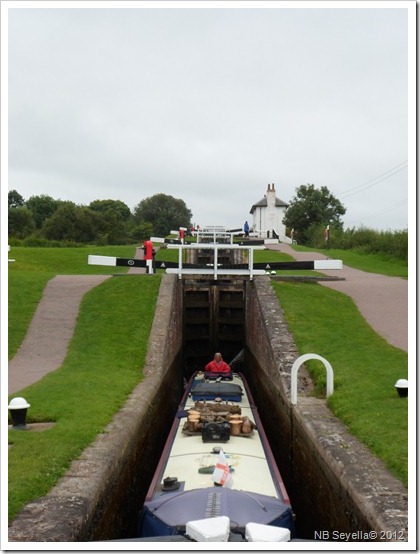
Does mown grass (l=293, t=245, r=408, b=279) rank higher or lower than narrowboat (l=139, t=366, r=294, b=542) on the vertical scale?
higher

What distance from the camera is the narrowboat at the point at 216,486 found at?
5629mm

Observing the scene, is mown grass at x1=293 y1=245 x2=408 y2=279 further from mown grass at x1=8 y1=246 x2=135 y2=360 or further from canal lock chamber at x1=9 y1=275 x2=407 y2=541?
mown grass at x1=8 y1=246 x2=135 y2=360

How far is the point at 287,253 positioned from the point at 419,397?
29.0 m

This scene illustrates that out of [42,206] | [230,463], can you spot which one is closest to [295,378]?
[230,463]

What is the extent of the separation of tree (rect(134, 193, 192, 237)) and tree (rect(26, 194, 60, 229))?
13.7 m

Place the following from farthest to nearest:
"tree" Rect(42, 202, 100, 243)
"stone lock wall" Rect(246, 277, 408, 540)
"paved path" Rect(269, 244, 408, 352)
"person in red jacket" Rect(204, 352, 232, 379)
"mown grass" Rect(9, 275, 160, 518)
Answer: "tree" Rect(42, 202, 100, 243), "person in red jacket" Rect(204, 352, 232, 379), "paved path" Rect(269, 244, 408, 352), "mown grass" Rect(9, 275, 160, 518), "stone lock wall" Rect(246, 277, 408, 540)

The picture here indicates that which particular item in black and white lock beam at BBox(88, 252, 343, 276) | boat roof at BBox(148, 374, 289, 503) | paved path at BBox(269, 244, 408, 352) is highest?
black and white lock beam at BBox(88, 252, 343, 276)

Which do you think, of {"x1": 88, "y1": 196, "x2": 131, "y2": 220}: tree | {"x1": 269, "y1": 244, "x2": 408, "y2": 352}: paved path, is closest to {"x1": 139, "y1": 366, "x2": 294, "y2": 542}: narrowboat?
{"x1": 269, "y1": 244, "x2": 408, "y2": 352}: paved path

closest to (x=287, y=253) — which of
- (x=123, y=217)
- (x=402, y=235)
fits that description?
(x=402, y=235)

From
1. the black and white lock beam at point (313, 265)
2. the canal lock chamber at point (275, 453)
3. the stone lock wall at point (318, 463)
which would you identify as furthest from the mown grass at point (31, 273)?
the black and white lock beam at point (313, 265)

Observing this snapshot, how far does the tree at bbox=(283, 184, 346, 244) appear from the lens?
5897cm

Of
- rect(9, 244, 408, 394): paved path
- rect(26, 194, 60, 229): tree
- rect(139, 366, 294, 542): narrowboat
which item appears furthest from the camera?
rect(26, 194, 60, 229): tree

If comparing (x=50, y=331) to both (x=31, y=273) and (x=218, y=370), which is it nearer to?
(x=218, y=370)

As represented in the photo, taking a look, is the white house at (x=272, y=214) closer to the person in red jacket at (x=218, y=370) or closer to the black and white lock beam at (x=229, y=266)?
the black and white lock beam at (x=229, y=266)
